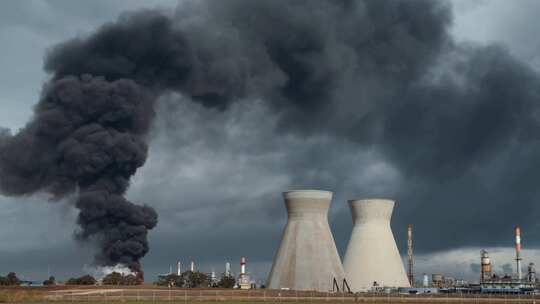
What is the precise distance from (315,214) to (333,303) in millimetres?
26571

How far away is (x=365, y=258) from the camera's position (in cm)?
9125

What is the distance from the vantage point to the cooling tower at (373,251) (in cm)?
9012

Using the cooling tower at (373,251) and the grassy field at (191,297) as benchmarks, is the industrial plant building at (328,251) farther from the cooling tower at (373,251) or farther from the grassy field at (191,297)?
the grassy field at (191,297)

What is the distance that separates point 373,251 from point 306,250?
1146 centimetres

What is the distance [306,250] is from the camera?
83.6 m

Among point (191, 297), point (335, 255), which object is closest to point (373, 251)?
point (335, 255)

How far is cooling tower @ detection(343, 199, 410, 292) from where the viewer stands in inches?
3548

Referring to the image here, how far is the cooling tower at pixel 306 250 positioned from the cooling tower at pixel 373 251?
5652 mm

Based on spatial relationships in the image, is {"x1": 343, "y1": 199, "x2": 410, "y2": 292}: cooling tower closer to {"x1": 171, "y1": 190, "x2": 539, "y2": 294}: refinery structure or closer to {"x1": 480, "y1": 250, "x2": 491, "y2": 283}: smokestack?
{"x1": 171, "y1": 190, "x2": 539, "y2": 294}: refinery structure

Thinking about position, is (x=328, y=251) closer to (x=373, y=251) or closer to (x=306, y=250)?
(x=306, y=250)

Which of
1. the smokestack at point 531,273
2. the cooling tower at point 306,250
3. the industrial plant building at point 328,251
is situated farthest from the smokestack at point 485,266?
the cooling tower at point 306,250

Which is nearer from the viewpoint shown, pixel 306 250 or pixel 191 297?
pixel 191 297

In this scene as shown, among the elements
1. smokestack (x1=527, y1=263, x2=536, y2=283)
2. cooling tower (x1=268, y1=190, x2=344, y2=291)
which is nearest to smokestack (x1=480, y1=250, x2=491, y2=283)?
smokestack (x1=527, y1=263, x2=536, y2=283)

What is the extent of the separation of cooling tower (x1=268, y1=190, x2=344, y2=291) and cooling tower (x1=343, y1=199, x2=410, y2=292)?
5652 millimetres
